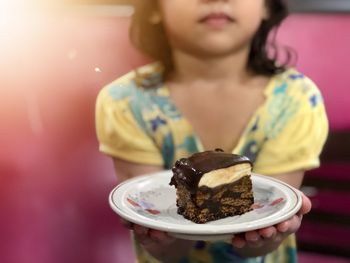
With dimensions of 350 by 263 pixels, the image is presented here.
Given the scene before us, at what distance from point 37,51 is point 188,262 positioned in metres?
0.36

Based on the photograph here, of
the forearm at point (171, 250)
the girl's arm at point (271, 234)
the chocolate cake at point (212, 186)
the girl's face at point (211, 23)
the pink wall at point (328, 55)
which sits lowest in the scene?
the forearm at point (171, 250)

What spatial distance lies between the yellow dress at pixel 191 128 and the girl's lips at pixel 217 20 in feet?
0.34

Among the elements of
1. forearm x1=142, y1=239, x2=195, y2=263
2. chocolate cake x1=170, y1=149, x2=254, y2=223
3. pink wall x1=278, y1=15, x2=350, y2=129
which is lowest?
forearm x1=142, y1=239, x2=195, y2=263

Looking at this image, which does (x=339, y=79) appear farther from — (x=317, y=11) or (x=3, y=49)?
(x=3, y=49)

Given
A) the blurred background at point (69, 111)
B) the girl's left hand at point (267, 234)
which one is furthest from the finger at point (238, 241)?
the blurred background at point (69, 111)

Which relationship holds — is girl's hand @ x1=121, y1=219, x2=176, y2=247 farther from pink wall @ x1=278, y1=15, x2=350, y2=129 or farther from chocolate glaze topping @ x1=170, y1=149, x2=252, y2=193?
pink wall @ x1=278, y1=15, x2=350, y2=129

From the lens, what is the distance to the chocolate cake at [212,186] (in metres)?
0.65

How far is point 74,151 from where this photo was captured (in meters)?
0.75

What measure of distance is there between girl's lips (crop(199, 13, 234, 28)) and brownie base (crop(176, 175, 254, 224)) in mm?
202

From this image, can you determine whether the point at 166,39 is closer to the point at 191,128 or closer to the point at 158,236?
the point at 191,128

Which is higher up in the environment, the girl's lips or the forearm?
the girl's lips

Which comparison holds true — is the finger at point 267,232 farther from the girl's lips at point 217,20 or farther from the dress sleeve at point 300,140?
the girl's lips at point 217,20

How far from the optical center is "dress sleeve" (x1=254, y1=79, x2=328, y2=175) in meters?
0.77

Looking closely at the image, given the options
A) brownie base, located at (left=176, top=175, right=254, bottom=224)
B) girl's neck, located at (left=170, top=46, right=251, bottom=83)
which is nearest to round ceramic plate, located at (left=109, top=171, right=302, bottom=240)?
brownie base, located at (left=176, top=175, right=254, bottom=224)
